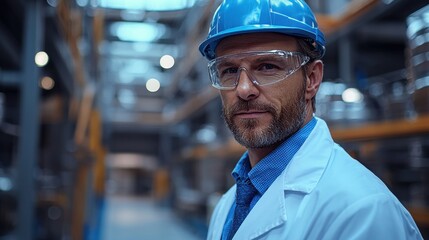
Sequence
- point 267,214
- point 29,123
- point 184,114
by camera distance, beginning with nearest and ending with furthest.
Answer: point 267,214 → point 29,123 → point 184,114

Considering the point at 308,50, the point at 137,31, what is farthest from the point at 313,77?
the point at 137,31

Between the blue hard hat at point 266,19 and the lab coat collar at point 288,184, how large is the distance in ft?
1.24

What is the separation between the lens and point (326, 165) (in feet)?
3.96

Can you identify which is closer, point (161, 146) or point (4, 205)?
point (4, 205)

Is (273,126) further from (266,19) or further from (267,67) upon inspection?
(266,19)

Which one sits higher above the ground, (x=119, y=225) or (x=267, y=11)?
(x=267, y=11)

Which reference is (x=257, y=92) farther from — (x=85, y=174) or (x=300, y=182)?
(x=85, y=174)

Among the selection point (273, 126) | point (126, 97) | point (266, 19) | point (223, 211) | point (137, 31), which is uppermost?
point (137, 31)

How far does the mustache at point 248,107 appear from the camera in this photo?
1321 millimetres

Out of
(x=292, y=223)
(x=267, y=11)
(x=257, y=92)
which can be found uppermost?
(x=267, y=11)

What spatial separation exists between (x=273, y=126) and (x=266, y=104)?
8cm


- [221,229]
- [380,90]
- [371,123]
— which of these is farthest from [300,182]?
[380,90]

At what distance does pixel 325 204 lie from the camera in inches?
43.3

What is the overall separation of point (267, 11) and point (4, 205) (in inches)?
221
